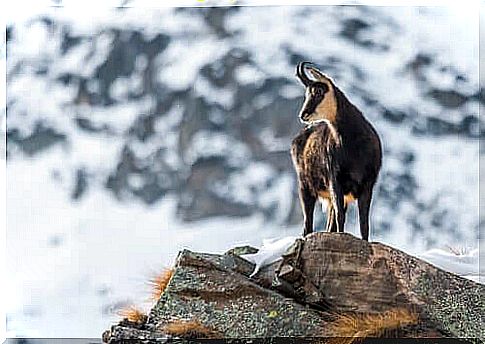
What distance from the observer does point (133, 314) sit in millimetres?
3260

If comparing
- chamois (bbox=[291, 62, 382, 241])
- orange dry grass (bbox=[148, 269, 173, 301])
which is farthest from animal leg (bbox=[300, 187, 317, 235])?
orange dry grass (bbox=[148, 269, 173, 301])

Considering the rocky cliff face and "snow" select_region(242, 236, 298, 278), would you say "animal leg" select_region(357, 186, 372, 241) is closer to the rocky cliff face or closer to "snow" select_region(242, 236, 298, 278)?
the rocky cliff face

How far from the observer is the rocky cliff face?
334 cm

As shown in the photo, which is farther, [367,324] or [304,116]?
[304,116]

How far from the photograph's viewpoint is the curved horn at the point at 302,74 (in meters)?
3.35

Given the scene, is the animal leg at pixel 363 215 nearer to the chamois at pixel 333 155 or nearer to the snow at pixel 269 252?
the chamois at pixel 333 155

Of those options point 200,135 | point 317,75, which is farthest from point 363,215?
point 200,135

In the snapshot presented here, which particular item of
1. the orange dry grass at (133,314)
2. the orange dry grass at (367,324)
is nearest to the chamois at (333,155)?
the orange dry grass at (367,324)

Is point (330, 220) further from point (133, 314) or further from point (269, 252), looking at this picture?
point (133, 314)

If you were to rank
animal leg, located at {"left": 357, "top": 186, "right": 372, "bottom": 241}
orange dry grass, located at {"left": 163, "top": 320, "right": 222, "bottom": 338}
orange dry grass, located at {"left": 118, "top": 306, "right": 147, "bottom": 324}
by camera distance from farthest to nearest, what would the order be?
animal leg, located at {"left": 357, "top": 186, "right": 372, "bottom": 241}, orange dry grass, located at {"left": 118, "top": 306, "right": 147, "bottom": 324}, orange dry grass, located at {"left": 163, "top": 320, "right": 222, "bottom": 338}

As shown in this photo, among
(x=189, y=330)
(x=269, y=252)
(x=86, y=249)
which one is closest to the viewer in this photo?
(x=189, y=330)

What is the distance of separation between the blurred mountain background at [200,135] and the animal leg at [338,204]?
5 centimetres

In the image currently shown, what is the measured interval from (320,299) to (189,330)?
0.41m

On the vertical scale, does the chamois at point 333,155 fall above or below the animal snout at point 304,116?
below
